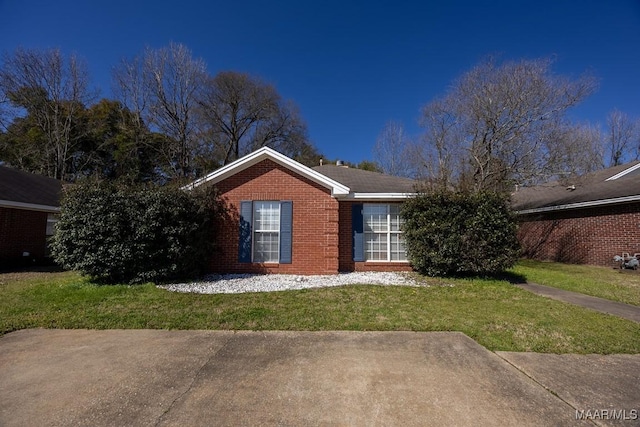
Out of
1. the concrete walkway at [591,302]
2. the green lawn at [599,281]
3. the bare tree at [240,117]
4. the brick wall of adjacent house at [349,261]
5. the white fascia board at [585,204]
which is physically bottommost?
the concrete walkway at [591,302]

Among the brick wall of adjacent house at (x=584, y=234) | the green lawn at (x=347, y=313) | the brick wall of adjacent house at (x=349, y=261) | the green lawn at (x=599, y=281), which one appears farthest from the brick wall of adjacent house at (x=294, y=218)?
the brick wall of adjacent house at (x=584, y=234)

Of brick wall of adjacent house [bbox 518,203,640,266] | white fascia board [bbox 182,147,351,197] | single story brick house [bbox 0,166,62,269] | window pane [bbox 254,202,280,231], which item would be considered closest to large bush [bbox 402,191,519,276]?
white fascia board [bbox 182,147,351,197]

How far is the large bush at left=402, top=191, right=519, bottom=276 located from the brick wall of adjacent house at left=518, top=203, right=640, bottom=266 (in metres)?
6.98

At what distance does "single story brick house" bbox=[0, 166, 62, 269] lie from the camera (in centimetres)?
1172

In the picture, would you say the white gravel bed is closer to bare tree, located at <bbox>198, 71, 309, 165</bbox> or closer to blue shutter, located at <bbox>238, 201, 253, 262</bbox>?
blue shutter, located at <bbox>238, 201, 253, 262</bbox>

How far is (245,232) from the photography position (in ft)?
32.2

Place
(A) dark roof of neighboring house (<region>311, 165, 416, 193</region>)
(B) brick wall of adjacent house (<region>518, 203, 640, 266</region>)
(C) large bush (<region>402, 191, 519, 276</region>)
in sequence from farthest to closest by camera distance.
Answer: (B) brick wall of adjacent house (<region>518, 203, 640, 266</region>) < (A) dark roof of neighboring house (<region>311, 165, 416, 193</region>) < (C) large bush (<region>402, 191, 519, 276</region>)

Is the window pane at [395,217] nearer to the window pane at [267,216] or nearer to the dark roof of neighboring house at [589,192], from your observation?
the window pane at [267,216]

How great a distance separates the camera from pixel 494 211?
8938 mm

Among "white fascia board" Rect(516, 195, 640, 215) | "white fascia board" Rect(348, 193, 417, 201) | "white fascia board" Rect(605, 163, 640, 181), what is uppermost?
"white fascia board" Rect(605, 163, 640, 181)

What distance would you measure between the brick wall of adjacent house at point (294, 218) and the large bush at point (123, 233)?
1465 millimetres

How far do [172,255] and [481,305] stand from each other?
24.7 feet

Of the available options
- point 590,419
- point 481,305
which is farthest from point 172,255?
point 590,419

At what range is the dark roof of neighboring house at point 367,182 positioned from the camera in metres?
10.9
